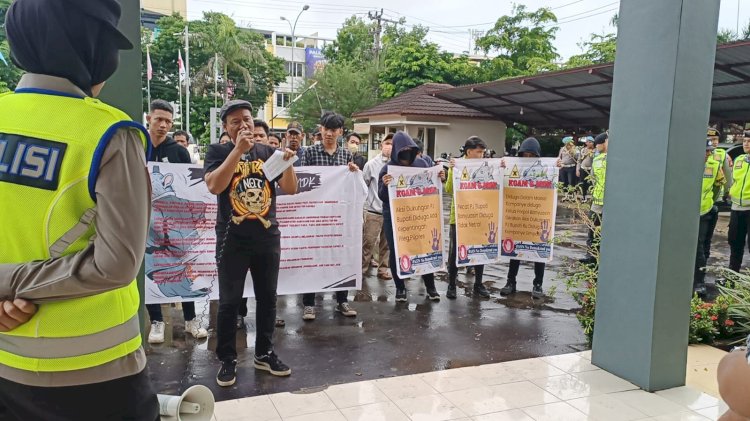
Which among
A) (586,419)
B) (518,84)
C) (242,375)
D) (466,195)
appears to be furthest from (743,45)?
(242,375)

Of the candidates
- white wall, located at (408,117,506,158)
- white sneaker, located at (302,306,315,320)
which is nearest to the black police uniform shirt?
white sneaker, located at (302,306,315,320)

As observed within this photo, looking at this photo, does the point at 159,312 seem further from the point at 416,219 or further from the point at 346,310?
the point at 416,219

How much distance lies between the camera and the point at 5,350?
61.1 inches

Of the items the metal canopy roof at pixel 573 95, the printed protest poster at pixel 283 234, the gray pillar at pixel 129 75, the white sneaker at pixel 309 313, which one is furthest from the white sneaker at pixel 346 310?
the metal canopy roof at pixel 573 95

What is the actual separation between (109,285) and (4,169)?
40 cm

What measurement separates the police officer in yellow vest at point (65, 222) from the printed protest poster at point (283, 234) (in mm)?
3450

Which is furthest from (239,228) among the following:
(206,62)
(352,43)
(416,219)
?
(352,43)

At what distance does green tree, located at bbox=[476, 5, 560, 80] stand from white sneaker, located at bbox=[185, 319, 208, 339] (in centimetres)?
2749

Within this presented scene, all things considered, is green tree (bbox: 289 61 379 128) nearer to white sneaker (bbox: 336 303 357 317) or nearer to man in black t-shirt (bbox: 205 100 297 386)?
white sneaker (bbox: 336 303 357 317)

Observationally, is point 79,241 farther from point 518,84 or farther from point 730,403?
point 518,84

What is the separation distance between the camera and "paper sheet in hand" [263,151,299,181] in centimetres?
377

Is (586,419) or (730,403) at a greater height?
(730,403)

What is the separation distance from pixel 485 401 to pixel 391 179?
2.90 metres

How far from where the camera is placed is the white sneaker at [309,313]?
5441mm
